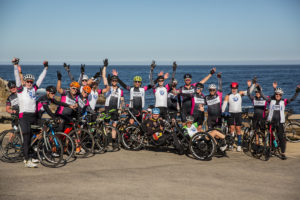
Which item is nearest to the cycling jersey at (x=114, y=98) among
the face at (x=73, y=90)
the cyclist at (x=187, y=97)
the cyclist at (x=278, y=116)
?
the face at (x=73, y=90)

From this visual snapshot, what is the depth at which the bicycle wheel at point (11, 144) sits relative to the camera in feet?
26.7

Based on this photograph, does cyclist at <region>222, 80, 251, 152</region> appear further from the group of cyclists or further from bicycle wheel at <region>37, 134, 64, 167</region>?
bicycle wheel at <region>37, 134, 64, 167</region>

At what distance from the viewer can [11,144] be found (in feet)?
26.8

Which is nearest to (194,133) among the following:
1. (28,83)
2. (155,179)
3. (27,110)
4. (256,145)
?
(256,145)

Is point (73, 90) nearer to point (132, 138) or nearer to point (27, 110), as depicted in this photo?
point (27, 110)

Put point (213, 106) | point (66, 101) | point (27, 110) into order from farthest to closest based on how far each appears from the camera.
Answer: point (213, 106), point (66, 101), point (27, 110)

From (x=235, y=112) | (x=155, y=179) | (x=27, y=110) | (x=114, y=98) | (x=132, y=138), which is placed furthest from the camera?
(x=114, y=98)

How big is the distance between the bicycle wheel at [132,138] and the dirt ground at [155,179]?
2.65ft

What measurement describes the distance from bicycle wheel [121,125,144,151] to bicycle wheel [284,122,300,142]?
738 centimetres

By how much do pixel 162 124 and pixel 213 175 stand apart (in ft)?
9.18

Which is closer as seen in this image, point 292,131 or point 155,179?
point 155,179

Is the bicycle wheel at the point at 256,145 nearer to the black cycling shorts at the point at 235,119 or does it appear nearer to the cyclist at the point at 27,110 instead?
the black cycling shorts at the point at 235,119

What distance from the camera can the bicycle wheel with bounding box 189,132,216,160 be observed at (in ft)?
28.3

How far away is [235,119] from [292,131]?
447 cm
